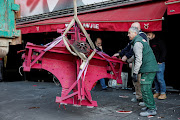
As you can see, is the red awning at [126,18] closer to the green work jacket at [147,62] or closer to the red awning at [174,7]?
the red awning at [174,7]

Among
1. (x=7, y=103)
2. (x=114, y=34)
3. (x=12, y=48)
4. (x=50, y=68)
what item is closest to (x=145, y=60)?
(x=50, y=68)

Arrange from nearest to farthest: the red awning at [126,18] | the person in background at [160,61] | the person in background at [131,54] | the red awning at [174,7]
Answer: the person in background at [131,54] < the red awning at [174,7] < the person in background at [160,61] < the red awning at [126,18]

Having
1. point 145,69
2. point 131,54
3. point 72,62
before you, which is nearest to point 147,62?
point 145,69

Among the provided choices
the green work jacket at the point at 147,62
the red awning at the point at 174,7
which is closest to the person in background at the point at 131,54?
the green work jacket at the point at 147,62

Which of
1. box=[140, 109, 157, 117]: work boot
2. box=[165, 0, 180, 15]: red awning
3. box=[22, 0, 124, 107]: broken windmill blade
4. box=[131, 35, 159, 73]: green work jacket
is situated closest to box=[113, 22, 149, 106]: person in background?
box=[22, 0, 124, 107]: broken windmill blade

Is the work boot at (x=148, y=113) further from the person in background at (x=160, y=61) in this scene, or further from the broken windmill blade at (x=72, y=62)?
the person in background at (x=160, y=61)

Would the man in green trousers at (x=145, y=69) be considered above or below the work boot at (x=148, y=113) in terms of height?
above

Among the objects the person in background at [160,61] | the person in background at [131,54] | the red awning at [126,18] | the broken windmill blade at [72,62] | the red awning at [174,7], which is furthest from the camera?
the red awning at [126,18]

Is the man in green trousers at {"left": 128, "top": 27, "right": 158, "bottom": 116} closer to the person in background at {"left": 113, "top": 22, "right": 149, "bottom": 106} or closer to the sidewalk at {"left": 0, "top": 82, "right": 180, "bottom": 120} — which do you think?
the sidewalk at {"left": 0, "top": 82, "right": 180, "bottom": 120}

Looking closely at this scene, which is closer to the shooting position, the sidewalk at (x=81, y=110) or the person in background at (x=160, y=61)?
the sidewalk at (x=81, y=110)

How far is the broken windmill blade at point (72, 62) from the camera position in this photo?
13.8 feet

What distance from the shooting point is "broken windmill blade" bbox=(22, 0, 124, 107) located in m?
4.21

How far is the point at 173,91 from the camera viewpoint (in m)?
7.07

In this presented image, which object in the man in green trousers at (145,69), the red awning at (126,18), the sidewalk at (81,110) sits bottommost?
the sidewalk at (81,110)
